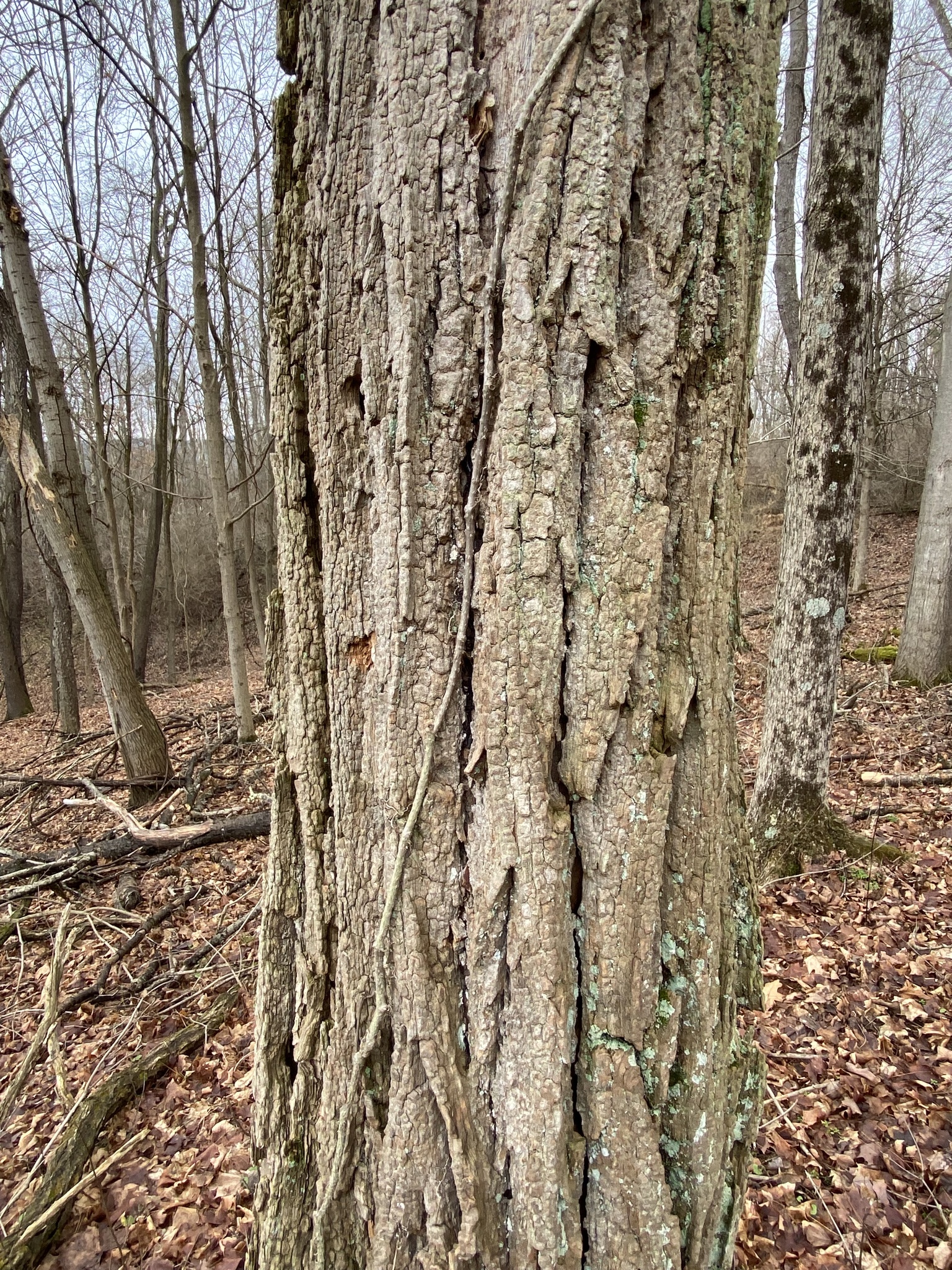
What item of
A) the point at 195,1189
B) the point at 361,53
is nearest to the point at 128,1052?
the point at 195,1189

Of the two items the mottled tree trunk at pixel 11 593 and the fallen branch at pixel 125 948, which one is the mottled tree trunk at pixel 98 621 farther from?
the mottled tree trunk at pixel 11 593

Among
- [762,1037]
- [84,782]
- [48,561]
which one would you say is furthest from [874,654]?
[48,561]

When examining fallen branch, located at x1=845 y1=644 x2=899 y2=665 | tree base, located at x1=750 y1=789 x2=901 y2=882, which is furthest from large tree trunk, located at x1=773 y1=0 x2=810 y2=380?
tree base, located at x1=750 y1=789 x2=901 y2=882

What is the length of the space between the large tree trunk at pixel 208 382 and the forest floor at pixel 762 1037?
74.7 inches

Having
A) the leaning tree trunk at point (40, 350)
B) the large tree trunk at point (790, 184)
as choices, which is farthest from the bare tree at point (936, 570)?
the leaning tree trunk at point (40, 350)

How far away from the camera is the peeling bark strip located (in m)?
1.06

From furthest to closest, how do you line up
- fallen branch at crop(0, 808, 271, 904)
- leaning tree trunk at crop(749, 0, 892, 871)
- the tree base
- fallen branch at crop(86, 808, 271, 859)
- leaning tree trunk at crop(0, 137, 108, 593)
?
leaning tree trunk at crop(0, 137, 108, 593)
fallen branch at crop(86, 808, 271, 859)
fallen branch at crop(0, 808, 271, 904)
the tree base
leaning tree trunk at crop(749, 0, 892, 871)

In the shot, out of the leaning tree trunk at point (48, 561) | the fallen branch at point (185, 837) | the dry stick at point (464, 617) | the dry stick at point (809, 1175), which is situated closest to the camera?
the dry stick at point (464, 617)

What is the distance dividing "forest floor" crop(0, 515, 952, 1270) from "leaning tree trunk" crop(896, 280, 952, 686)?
117cm

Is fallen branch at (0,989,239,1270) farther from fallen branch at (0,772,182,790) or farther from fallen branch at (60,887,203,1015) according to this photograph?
fallen branch at (0,772,182,790)

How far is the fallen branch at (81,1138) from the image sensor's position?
2062 mm

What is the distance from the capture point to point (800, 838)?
4141mm

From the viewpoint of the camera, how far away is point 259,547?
23547 millimetres

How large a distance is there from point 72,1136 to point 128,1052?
0.66 meters
